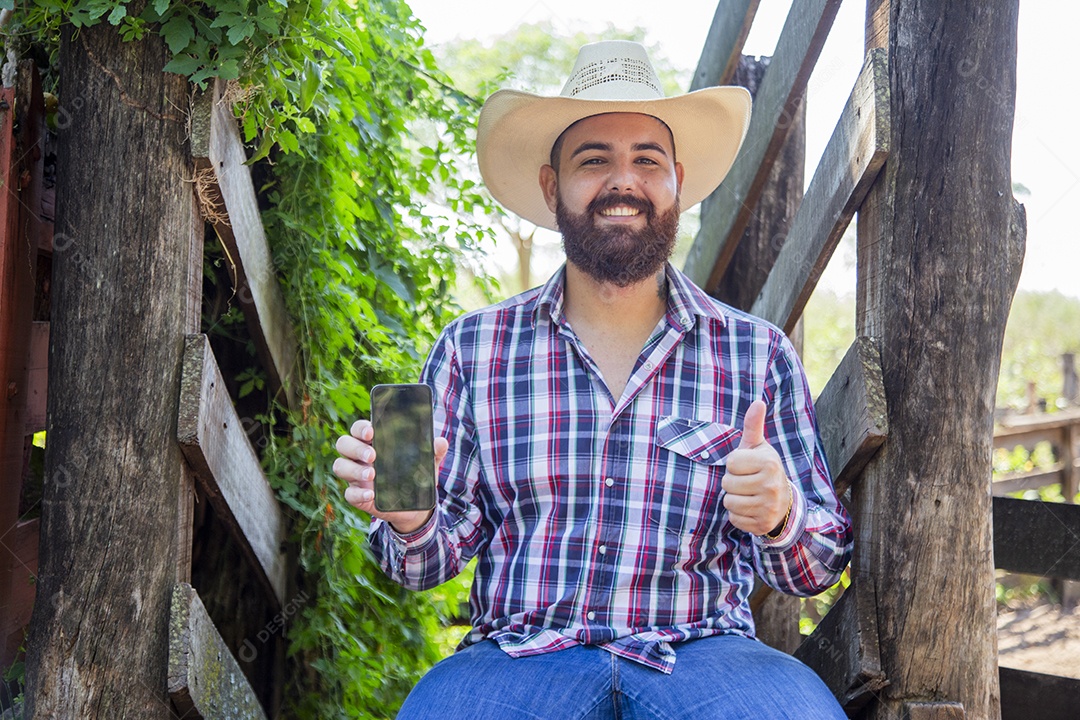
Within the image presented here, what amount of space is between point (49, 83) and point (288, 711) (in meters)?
1.87

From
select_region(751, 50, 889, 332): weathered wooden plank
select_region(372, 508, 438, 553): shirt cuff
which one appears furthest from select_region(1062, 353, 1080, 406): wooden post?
select_region(372, 508, 438, 553): shirt cuff

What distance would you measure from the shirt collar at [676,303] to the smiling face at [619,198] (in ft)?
0.24

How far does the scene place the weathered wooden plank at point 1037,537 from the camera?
2.79 metres

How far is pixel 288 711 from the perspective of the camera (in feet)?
9.80

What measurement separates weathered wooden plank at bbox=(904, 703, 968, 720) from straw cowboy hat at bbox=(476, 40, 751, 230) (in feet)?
5.03

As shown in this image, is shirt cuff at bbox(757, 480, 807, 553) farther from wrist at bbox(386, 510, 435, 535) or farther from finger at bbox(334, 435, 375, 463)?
finger at bbox(334, 435, 375, 463)

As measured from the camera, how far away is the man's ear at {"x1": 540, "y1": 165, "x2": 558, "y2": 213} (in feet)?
9.46

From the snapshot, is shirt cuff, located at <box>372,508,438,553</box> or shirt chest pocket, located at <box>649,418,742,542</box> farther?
shirt chest pocket, located at <box>649,418,742,542</box>

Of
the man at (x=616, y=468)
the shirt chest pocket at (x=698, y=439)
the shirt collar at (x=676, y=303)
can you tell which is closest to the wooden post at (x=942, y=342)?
the man at (x=616, y=468)

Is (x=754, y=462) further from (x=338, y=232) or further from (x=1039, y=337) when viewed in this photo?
(x=1039, y=337)

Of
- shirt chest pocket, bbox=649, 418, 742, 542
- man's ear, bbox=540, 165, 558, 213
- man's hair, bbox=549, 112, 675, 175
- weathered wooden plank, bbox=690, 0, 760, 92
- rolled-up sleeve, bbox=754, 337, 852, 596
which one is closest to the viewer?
rolled-up sleeve, bbox=754, 337, 852, 596

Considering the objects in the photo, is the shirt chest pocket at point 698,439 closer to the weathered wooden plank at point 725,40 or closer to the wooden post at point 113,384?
the wooden post at point 113,384

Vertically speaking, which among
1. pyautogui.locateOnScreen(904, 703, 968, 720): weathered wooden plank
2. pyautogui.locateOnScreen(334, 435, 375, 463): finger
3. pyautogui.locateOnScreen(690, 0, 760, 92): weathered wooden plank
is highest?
pyautogui.locateOnScreen(690, 0, 760, 92): weathered wooden plank

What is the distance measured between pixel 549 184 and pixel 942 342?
4.03ft
